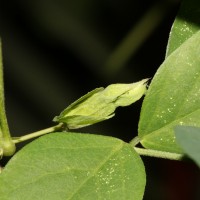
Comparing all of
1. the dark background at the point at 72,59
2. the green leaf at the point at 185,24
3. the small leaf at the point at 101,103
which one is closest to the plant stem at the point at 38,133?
the small leaf at the point at 101,103

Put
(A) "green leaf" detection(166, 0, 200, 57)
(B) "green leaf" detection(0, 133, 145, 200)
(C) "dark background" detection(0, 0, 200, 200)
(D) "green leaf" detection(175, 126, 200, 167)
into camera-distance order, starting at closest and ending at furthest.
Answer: (D) "green leaf" detection(175, 126, 200, 167)
(B) "green leaf" detection(0, 133, 145, 200)
(A) "green leaf" detection(166, 0, 200, 57)
(C) "dark background" detection(0, 0, 200, 200)

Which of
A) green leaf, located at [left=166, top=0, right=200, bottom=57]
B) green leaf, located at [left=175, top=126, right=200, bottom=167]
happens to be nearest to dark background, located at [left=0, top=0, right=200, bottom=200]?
green leaf, located at [left=166, top=0, right=200, bottom=57]

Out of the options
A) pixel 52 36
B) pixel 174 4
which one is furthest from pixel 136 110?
pixel 174 4

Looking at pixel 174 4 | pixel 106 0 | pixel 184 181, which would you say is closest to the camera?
pixel 174 4

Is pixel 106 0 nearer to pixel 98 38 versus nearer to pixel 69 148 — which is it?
pixel 98 38

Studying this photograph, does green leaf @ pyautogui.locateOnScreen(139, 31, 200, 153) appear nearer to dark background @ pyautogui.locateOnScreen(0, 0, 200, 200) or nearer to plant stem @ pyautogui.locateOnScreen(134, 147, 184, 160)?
plant stem @ pyautogui.locateOnScreen(134, 147, 184, 160)
